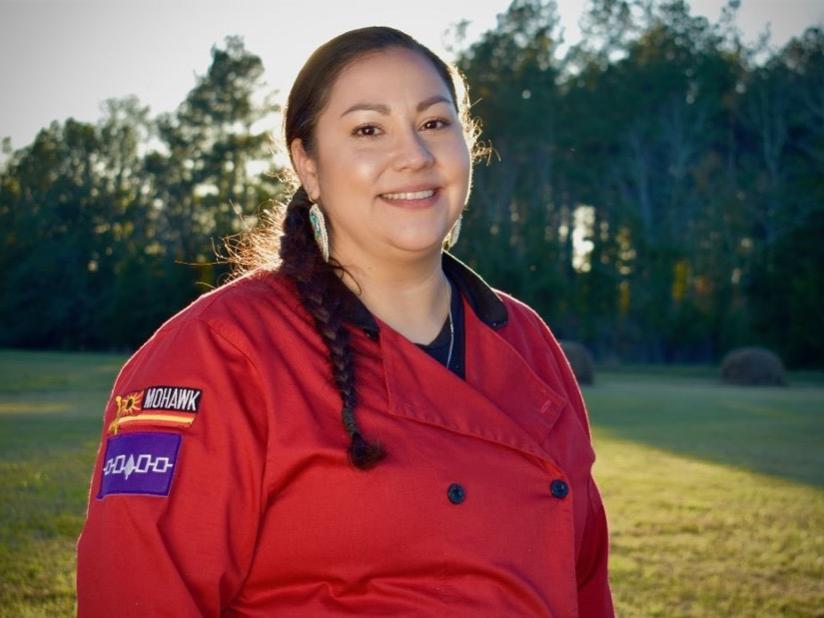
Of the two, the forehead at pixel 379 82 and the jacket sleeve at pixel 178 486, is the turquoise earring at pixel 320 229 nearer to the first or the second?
the forehead at pixel 379 82

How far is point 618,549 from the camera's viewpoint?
5672 millimetres

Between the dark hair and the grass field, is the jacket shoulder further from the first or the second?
the grass field

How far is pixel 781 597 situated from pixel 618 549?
3.50ft

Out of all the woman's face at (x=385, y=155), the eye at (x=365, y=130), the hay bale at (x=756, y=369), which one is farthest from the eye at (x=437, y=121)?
the hay bale at (x=756, y=369)

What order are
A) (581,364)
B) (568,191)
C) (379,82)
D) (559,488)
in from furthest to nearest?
(568,191), (581,364), (379,82), (559,488)

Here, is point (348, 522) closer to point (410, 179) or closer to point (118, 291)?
point (410, 179)

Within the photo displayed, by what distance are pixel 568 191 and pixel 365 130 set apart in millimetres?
45883

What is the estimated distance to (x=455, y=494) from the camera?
2.11 m

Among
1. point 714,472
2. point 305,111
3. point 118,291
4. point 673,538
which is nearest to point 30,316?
point 118,291

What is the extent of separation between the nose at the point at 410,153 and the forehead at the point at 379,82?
0.25 ft

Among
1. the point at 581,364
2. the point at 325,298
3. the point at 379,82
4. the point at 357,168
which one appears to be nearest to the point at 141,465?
the point at 325,298

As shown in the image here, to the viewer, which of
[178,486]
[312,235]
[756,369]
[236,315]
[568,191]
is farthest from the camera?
[568,191]

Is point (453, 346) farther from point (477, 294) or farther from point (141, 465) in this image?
point (141, 465)

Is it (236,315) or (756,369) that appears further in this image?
(756,369)
